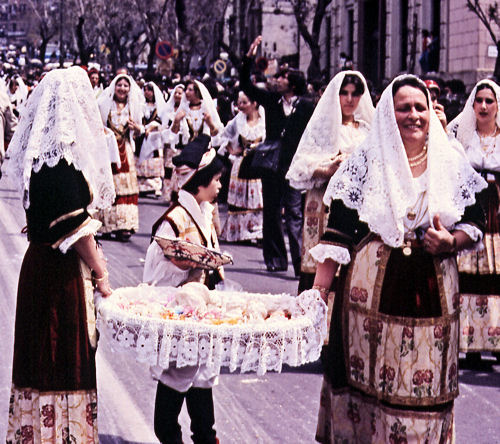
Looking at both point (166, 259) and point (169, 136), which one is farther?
point (169, 136)

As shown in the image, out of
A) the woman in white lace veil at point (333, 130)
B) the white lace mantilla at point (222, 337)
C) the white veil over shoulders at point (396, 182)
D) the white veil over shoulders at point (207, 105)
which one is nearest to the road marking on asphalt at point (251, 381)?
the woman in white lace veil at point (333, 130)

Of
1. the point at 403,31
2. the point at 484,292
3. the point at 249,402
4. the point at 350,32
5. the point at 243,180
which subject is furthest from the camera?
the point at 350,32

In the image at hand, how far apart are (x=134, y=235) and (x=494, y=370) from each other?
24.7 feet

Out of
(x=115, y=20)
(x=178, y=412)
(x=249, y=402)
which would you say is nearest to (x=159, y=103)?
(x=249, y=402)

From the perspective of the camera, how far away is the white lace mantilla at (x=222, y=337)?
4.52 metres

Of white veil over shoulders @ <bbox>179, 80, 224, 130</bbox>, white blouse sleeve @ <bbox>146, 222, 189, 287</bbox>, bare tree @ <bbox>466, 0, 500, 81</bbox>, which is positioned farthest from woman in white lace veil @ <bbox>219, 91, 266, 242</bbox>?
white blouse sleeve @ <bbox>146, 222, 189, 287</bbox>

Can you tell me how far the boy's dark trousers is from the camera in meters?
5.42

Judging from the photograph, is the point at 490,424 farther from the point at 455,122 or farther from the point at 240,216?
the point at 240,216

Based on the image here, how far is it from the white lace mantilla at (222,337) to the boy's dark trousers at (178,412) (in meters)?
0.73

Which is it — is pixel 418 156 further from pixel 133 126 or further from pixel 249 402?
pixel 133 126

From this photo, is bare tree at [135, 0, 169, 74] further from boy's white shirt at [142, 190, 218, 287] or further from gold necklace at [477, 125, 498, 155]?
boy's white shirt at [142, 190, 218, 287]

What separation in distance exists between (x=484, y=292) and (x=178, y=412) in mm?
3246

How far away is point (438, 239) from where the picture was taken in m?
4.62

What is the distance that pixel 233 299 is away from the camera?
5.20 metres
